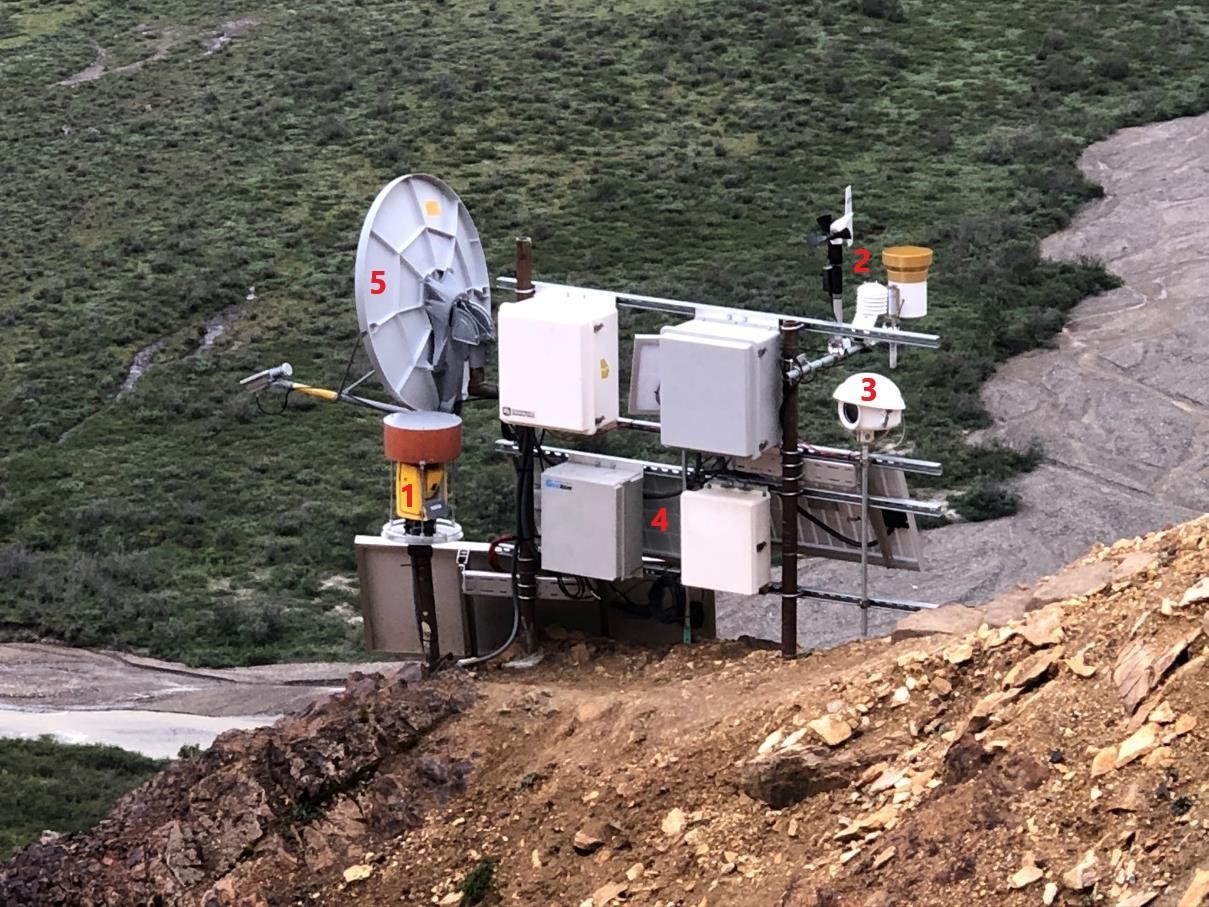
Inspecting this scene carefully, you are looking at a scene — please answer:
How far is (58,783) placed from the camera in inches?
812

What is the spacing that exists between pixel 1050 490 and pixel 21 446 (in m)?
18.9

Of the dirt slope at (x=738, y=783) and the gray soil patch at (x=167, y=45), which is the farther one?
the gray soil patch at (x=167, y=45)

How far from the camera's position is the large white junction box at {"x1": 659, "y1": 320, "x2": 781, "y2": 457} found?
442 inches

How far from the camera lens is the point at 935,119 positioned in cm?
4941

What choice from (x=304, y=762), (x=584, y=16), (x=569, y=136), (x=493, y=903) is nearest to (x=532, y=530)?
(x=304, y=762)

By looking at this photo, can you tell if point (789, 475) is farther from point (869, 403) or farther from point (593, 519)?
point (593, 519)

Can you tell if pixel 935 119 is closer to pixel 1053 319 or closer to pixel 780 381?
pixel 1053 319

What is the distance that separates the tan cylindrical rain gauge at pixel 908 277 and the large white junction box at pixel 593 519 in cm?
199

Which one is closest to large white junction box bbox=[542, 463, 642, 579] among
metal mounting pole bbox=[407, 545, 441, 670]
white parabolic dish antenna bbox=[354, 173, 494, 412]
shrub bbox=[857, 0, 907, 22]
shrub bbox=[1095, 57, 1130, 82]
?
metal mounting pole bbox=[407, 545, 441, 670]

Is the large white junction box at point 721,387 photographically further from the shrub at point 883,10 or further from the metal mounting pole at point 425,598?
the shrub at point 883,10

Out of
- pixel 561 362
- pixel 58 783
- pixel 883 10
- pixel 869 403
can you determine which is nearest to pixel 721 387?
pixel 869 403

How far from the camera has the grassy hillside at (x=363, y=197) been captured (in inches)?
1232

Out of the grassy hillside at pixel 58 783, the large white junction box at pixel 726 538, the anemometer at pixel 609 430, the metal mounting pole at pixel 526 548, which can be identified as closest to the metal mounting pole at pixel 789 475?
the anemometer at pixel 609 430

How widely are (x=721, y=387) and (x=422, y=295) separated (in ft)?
8.72
